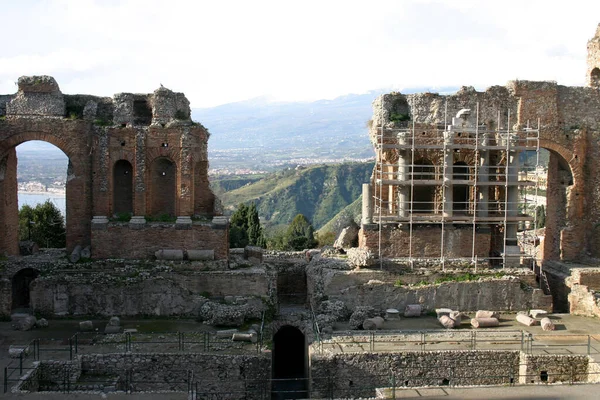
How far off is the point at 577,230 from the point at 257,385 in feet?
53.3

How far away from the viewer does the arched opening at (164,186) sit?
27.3 m

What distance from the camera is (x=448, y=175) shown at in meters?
26.1

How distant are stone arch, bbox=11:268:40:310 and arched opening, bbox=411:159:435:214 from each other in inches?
584

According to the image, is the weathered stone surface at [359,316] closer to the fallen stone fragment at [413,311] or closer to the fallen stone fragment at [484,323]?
the fallen stone fragment at [413,311]

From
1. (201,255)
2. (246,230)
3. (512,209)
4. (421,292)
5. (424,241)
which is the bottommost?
(421,292)

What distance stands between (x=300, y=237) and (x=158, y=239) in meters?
18.7

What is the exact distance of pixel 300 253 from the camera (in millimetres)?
31281

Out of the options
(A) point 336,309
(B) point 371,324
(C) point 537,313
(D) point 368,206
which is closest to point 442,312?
(B) point 371,324

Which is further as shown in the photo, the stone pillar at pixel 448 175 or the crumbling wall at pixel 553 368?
the stone pillar at pixel 448 175

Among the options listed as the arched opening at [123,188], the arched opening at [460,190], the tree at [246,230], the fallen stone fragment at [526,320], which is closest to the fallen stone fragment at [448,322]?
→ the fallen stone fragment at [526,320]

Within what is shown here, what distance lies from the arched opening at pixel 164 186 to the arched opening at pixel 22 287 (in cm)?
519

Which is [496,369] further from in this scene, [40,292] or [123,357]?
[40,292]

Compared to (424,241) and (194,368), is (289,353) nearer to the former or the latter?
(194,368)

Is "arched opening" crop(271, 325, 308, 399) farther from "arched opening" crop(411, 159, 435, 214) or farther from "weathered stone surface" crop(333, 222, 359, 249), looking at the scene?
"arched opening" crop(411, 159, 435, 214)
